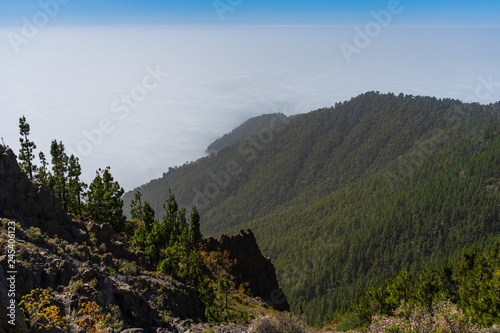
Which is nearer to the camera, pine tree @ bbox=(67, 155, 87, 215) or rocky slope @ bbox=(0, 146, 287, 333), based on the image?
rocky slope @ bbox=(0, 146, 287, 333)

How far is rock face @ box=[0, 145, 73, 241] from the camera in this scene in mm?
30094

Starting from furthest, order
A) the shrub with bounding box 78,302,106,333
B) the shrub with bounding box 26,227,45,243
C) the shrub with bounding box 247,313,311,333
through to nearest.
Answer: the shrub with bounding box 26,227,45,243, the shrub with bounding box 247,313,311,333, the shrub with bounding box 78,302,106,333

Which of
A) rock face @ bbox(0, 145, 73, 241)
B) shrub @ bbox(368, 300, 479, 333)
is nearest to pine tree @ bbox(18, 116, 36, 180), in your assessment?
rock face @ bbox(0, 145, 73, 241)

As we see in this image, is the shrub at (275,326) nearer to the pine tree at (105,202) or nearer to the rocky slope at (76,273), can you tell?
the rocky slope at (76,273)

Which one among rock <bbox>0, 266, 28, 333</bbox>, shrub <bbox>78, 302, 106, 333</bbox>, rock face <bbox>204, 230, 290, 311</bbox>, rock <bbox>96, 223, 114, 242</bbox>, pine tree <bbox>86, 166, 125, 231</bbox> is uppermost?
pine tree <bbox>86, 166, 125, 231</bbox>

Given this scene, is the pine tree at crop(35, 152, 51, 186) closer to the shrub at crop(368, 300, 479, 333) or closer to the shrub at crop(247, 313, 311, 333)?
the shrub at crop(247, 313, 311, 333)

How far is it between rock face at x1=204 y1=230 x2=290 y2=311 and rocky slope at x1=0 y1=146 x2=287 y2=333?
29153 millimetres

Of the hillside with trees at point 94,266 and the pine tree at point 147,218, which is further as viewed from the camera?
the pine tree at point 147,218

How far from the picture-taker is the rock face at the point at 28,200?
98.7 ft

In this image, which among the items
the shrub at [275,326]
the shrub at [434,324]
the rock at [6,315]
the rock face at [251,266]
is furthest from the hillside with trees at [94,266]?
the shrub at [434,324]

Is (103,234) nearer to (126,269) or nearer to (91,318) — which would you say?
(126,269)

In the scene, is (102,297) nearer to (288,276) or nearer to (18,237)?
(18,237)

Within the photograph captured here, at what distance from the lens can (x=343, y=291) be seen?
14138 centimetres

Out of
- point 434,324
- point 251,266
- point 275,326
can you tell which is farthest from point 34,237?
point 251,266
